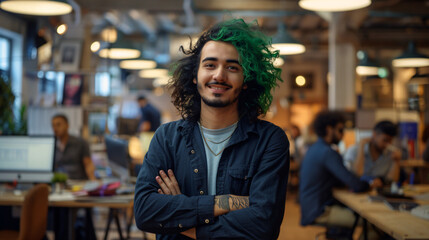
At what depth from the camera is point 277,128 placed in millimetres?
2025

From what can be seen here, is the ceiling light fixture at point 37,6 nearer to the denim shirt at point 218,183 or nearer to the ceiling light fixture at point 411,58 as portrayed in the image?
the denim shirt at point 218,183

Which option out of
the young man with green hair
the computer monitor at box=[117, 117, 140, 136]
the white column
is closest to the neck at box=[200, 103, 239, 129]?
the young man with green hair

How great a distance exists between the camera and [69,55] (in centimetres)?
609

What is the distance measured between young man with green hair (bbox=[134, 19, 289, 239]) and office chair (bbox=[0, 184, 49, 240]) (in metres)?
1.47

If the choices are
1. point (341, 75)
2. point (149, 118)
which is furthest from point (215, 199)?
point (341, 75)

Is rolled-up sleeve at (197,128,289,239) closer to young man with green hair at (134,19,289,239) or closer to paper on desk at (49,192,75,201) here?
young man with green hair at (134,19,289,239)

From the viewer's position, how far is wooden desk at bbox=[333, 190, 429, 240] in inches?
103

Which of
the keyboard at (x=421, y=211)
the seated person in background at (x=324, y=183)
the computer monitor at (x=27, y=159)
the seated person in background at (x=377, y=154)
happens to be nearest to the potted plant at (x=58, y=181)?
the computer monitor at (x=27, y=159)

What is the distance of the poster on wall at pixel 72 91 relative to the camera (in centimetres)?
619

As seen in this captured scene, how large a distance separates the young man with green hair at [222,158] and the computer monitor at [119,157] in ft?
6.93

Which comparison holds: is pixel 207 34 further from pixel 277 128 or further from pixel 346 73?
pixel 346 73

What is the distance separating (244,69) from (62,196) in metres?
2.44

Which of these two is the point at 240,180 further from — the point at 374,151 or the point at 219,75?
the point at 374,151

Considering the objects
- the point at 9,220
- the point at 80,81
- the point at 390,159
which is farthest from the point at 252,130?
the point at 80,81
